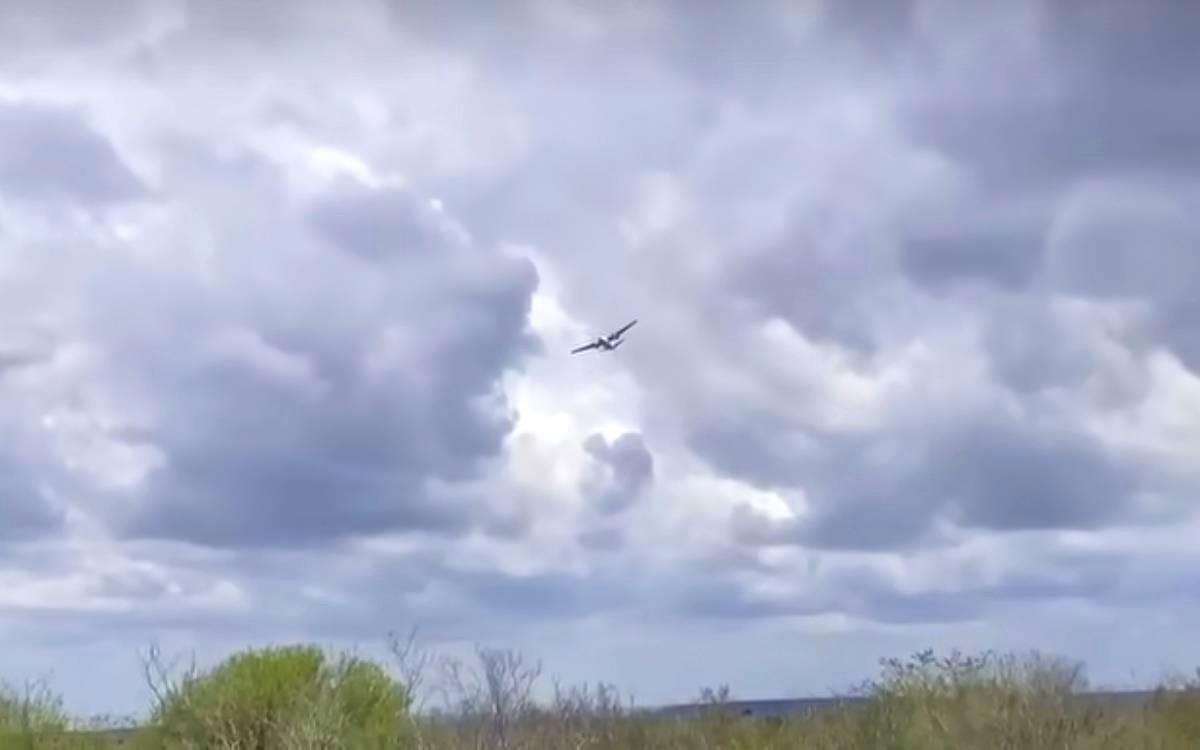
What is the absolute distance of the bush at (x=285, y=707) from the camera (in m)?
41.8

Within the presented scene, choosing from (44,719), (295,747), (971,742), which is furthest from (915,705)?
(44,719)

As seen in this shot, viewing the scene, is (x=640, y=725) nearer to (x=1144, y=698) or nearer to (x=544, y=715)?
(x=544, y=715)

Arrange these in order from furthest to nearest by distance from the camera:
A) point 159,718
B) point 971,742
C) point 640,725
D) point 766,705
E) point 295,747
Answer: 1. point 766,705
2. point 640,725
3. point 971,742
4. point 159,718
5. point 295,747

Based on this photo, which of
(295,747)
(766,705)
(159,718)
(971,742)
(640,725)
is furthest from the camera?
(766,705)

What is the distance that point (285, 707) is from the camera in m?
42.9

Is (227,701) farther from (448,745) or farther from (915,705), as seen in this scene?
(915,705)

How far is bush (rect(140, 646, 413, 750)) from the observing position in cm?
4184

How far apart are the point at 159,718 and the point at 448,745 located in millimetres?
6787

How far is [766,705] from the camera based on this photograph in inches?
3580

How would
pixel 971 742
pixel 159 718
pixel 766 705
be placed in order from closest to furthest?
pixel 159 718
pixel 971 742
pixel 766 705

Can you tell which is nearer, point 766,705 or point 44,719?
point 44,719

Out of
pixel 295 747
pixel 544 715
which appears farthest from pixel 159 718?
pixel 544 715

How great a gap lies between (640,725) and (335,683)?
14948 millimetres

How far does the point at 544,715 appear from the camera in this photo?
48031 millimetres
